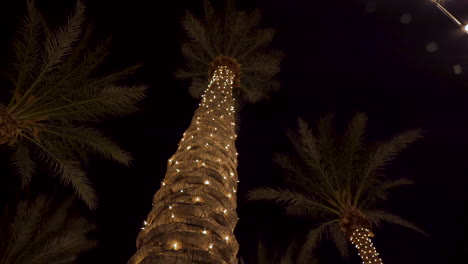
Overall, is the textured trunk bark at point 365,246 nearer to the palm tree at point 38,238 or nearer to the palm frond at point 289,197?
the palm frond at point 289,197

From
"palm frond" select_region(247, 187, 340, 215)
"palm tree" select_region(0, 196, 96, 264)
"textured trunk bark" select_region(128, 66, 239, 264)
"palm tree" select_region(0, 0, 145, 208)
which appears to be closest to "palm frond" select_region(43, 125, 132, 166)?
"palm tree" select_region(0, 0, 145, 208)

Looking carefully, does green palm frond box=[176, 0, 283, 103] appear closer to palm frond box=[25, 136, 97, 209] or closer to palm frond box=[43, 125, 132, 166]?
palm frond box=[43, 125, 132, 166]

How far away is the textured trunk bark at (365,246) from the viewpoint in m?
8.38

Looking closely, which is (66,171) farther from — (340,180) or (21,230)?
(340,180)

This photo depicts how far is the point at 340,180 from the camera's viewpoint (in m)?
10.5

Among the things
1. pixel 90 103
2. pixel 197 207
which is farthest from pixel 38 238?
pixel 197 207

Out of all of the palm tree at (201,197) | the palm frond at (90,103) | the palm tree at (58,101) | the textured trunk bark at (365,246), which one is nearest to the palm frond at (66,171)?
the palm tree at (58,101)

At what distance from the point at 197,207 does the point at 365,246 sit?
6.70 m

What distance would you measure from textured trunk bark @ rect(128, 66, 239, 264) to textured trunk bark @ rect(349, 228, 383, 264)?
519 centimetres

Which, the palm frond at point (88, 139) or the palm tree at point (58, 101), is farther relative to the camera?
the palm frond at point (88, 139)

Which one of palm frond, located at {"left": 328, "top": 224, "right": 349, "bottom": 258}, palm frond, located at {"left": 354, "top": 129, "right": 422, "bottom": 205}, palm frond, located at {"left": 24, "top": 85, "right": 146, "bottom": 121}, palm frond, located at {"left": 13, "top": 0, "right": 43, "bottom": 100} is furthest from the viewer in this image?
palm frond, located at {"left": 328, "top": 224, "right": 349, "bottom": 258}

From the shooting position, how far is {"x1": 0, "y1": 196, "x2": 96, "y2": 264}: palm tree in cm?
859

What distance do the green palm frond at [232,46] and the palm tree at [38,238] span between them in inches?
207

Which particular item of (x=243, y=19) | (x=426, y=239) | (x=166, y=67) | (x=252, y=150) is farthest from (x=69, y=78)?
(x=426, y=239)
